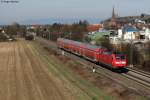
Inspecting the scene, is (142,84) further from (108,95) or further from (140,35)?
(140,35)

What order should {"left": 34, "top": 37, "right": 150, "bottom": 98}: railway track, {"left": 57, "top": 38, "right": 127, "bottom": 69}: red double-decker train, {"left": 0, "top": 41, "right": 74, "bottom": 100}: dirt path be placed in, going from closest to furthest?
{"left": 0, "top": 41, "right": 74, "bottom": 100}: dirt path
{"left": 34, "top": 37, "right": 150, "bottom": 98}: railway track
{"left": 57, "top": 38, "right": 127, "bottom": 69}: red double-decker train

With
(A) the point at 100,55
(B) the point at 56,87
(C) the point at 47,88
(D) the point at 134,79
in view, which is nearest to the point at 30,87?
(C) the point at 47,88

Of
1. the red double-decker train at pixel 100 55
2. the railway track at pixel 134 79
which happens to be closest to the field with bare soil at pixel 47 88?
the railway track at pixel 134 79

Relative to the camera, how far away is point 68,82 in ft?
116

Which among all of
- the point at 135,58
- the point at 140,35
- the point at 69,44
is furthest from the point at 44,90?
the point at 140,35

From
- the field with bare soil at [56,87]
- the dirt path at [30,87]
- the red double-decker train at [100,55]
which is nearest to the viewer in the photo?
the field with bare soil at [56,87]

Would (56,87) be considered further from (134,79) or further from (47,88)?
(134,79)

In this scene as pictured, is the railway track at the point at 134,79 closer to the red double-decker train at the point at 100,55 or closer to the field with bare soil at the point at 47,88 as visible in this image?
the red double-decker train at the point at 100,55

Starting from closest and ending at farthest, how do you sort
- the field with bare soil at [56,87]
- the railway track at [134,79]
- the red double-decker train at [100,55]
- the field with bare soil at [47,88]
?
1. the field with bare soil at [56,87]
2. the field with bare soil at [47,88]
3. the railway track at [134,79]
4. the red double-decker train at [100,55]

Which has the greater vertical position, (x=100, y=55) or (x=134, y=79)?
(x=100, y=55)

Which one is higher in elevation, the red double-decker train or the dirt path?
the red double-decker train

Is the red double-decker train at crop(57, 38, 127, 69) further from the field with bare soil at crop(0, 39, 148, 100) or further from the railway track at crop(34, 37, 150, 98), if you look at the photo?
the field with bare soil at crop(0, 39, 148, 100)

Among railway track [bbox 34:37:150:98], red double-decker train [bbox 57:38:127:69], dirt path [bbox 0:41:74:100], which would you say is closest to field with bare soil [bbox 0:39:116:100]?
dirt path [bbox 0:41:74:100]

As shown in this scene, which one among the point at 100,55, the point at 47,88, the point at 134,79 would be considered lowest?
the point at 134,79
